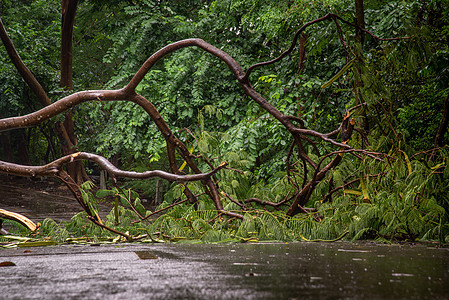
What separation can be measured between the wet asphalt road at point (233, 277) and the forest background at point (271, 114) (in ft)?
4.06

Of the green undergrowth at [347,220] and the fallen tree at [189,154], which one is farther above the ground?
the fallen tree at [189,154]

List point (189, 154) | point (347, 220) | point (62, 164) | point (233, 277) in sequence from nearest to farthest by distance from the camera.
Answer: point (233, 277) < point (347, 220) < point (62, 164) < point (189, 154)

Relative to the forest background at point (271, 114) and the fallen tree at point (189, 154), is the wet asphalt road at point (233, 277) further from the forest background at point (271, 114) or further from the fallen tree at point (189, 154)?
the fallen tree at point (189, 154)

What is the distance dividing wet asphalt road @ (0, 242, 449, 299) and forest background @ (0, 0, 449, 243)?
124 centimetres

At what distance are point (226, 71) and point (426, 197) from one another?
7409mm

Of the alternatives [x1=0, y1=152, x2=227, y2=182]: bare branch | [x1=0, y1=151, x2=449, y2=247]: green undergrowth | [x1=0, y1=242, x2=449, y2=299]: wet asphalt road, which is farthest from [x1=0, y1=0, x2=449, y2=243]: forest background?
[x1=0, y1=242, x2=449, y2=299]: wet asphalt road

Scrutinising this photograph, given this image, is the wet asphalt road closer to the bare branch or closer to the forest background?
the forest background

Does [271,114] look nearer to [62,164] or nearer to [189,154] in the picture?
[189,154]

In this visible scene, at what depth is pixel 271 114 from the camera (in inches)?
175

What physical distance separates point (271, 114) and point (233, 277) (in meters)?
2.86

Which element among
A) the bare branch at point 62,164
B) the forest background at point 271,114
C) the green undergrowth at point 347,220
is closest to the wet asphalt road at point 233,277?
the green undergrowth at point 347,220

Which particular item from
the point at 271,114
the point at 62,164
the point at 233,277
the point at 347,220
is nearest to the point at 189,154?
the point at 271,114

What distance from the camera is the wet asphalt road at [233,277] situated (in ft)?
4.67

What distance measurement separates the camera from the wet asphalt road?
1.42 metres
